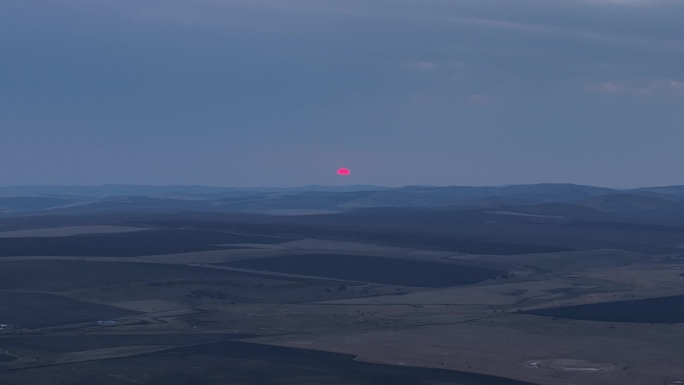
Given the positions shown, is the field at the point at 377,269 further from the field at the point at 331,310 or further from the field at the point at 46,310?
the field at the point at 46,310

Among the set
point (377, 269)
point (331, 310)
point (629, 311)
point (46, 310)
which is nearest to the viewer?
point (46, 310)

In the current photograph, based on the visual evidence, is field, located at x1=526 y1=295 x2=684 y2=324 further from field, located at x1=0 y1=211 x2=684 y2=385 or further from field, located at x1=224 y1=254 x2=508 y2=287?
field, located at x1=224 y1=254 x2=508 y2=287

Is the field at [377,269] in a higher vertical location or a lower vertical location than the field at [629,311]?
higher

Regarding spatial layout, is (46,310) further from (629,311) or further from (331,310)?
(629,311)

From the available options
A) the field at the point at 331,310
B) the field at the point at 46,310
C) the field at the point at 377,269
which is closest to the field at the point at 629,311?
the field at the point at 331,310

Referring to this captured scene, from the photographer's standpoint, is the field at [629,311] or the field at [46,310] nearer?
the field at [46,310]

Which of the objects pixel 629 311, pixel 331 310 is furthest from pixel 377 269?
pixel 629 311

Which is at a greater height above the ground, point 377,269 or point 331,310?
point 377,269

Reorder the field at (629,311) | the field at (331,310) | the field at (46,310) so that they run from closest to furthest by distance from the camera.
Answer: the field at (331,310)
the field at (46,310)
the field at (629,311)

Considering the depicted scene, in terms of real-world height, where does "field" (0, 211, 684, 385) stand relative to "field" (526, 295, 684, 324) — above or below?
→ above

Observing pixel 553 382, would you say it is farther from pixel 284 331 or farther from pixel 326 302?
pixel 326 302

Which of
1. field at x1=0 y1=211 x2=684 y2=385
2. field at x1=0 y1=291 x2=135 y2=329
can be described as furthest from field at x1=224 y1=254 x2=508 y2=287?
field at x1=0 y1=291 x2=135 y2=329
